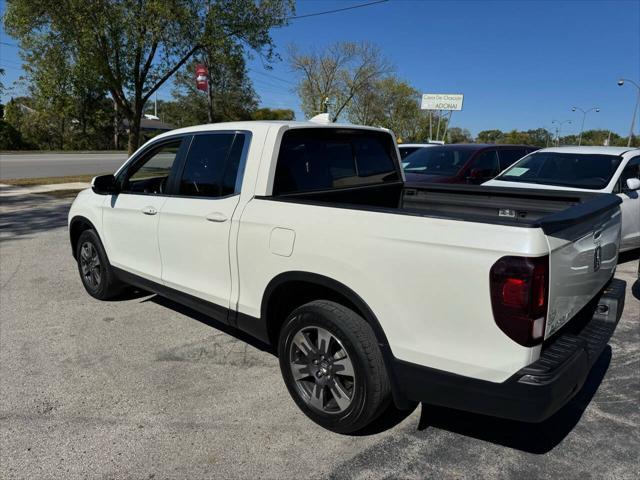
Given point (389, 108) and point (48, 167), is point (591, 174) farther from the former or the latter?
point (389, 108)

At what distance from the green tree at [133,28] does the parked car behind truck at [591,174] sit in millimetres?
11018

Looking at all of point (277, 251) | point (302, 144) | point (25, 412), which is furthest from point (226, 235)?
point (25, 412)

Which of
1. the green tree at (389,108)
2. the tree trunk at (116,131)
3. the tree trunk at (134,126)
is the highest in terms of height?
the green tree at (389,108)

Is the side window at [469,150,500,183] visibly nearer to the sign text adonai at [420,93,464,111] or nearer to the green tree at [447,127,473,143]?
the sign text adonai at [420,93,464,111]

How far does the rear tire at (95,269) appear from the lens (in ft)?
16.0

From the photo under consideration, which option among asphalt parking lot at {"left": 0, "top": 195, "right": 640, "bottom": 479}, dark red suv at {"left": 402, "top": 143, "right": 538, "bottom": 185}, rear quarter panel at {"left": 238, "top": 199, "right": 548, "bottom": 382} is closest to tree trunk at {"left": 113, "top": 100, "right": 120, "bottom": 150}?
dark red suv at {"left": 402, "top": 143, "right": 538, "bottom": 185}

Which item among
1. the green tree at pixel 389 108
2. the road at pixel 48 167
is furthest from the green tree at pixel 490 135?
the road at pixel 48 167

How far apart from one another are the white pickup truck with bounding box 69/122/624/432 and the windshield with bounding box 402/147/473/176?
5174 mm

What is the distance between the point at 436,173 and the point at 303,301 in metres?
6.54

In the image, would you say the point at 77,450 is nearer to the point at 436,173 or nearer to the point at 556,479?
the point at 556,479

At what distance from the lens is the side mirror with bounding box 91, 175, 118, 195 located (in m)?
4.52

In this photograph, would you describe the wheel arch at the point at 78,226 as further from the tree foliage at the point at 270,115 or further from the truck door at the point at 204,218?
the tree foliage at the point at 270,115

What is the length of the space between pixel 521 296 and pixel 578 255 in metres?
0.62

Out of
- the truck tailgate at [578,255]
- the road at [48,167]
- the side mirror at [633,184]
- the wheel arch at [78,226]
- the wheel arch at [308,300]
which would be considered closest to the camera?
the truck tailgate at [578,255]
